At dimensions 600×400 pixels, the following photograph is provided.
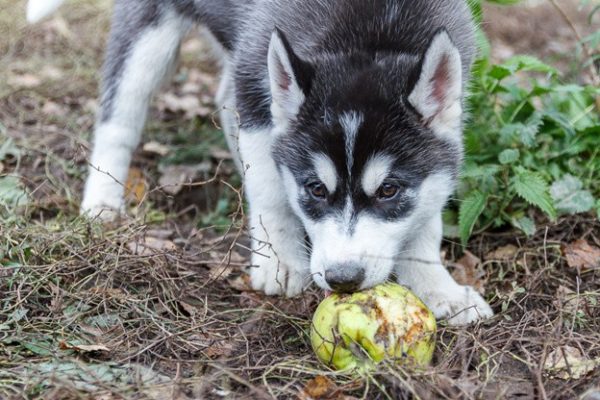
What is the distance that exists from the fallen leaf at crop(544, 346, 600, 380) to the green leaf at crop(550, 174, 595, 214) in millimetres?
1297

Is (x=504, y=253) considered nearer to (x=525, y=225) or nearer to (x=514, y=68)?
(x=525, y=225)

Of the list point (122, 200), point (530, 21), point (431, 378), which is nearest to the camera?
point (431, 378)

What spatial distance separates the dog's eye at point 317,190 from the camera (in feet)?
12.3

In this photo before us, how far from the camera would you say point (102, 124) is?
525 centimetres

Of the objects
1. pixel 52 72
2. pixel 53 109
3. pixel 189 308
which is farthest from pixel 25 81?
pixel 189 308

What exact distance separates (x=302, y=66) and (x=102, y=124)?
6.34 feet

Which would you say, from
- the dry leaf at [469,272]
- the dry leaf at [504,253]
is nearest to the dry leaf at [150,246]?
the dry leaf at [469,272]

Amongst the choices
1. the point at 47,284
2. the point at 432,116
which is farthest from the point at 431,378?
the point at 47,284

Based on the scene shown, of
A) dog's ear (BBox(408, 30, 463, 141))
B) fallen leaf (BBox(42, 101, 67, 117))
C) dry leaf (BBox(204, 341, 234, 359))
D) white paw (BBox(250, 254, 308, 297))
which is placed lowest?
fallen leaf (BBox(42, 101, 67, 117))

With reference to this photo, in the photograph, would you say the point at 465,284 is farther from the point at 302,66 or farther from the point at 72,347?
the point at 72,347

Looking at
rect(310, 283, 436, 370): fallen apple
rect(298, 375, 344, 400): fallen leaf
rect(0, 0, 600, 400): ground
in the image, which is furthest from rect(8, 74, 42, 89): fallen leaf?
rect(298, 375, 344, 400): fallen leaf

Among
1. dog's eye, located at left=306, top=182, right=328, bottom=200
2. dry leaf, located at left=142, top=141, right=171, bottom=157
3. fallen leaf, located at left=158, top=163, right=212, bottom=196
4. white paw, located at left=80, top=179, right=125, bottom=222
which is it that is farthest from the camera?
dry leaf, located at left=142, top=141, right=171, bottom=157

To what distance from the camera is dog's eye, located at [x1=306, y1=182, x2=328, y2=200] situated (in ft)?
12.3

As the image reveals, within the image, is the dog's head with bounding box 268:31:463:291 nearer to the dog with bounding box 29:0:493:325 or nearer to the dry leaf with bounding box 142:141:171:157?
the dog with bounding box 29:0:493:325
